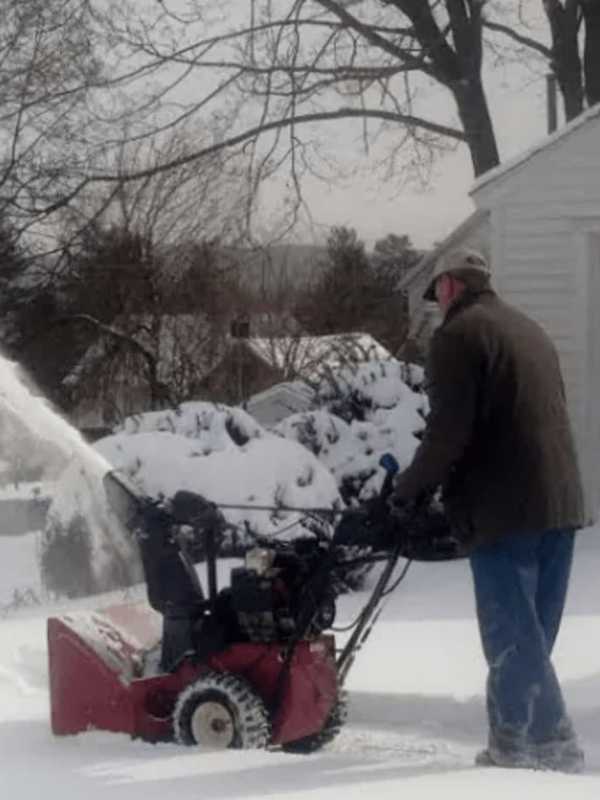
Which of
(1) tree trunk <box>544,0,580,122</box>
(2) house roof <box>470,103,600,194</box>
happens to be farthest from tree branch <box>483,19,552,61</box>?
(2) house roof <box>470,103,600,194</box>

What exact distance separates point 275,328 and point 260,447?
1708cm

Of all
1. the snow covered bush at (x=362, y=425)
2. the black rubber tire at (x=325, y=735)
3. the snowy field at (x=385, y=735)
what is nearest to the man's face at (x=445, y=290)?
the black rubber tire at (x=325, y=735)

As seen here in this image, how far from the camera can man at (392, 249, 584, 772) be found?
5.59m

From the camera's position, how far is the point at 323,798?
4.77 meters

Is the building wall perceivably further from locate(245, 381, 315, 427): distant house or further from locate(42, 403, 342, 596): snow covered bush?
locate(245, 381, 315, 427): distant house

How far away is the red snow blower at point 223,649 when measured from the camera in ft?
19.1

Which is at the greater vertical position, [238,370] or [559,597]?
[238,370]

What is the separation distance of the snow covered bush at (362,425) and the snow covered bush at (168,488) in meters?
0.53

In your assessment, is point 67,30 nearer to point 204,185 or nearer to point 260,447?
point 204,185

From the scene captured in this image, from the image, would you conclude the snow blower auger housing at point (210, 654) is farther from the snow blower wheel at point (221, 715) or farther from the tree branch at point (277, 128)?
the tree branch at point (277, 128)

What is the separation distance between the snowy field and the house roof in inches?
144

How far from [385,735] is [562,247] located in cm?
728

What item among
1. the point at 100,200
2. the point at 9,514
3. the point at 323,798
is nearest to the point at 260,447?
the point at 323,798

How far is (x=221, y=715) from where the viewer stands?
5758mm
